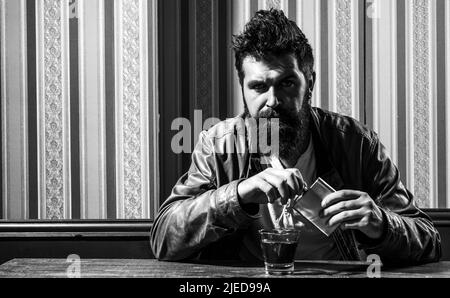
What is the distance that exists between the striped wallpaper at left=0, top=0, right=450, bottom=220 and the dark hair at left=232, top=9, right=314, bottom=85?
1.85ft

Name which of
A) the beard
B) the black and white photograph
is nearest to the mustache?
the beard

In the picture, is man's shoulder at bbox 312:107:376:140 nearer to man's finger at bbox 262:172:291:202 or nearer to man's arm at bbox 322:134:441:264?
man's arm at bbox 322:134:441:264

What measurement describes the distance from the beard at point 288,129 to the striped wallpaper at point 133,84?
2.05 feet

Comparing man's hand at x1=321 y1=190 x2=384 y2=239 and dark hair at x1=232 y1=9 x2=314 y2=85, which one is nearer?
man's hand at x1=321 y1=190 x2=384 y2=239

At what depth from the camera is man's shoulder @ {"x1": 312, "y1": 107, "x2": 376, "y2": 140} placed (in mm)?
1754

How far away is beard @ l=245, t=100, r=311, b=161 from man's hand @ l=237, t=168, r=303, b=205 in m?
0.30

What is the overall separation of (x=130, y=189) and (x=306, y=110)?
0.85 meters

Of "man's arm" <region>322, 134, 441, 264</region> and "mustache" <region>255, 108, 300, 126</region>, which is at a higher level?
"mustache" <region>255, 108, 300, 126</region>

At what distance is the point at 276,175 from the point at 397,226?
33 cm

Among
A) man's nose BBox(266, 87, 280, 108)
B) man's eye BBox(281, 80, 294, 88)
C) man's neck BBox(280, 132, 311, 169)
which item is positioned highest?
man's eye BBox(281, 80, 294, 88)

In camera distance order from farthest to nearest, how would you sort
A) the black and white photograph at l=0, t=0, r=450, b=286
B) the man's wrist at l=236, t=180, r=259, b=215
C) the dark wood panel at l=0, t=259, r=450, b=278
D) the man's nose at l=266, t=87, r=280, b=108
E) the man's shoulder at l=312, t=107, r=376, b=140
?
the black and white photograph at l=0, t=0, r=450, b=286, the man's shoulder at l=312, t=107, r=376, b=140, the man's nose at l=266, t=87, r=280, b=108, the man's wrist at l=236, t=180, r=259, b=215, the dark wood panel at l=0, t=259, r=450, b=278

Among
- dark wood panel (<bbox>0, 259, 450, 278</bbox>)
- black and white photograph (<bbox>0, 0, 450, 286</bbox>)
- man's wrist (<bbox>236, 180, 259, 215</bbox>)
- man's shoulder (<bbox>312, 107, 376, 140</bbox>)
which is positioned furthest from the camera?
black and white photograph (<bbox>0, 0, 450, 286</bbox>)
